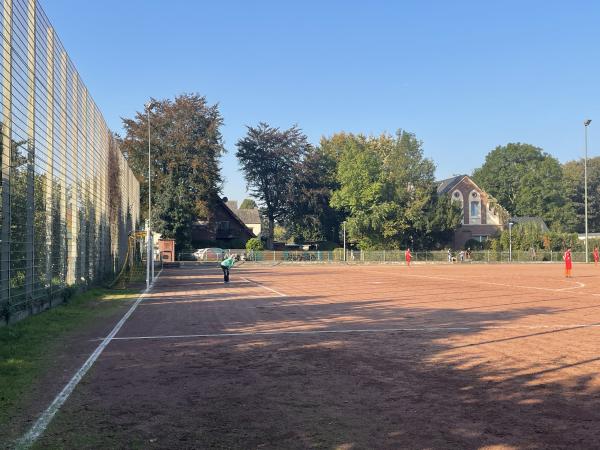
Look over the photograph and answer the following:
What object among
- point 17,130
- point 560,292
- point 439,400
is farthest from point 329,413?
point 560,292

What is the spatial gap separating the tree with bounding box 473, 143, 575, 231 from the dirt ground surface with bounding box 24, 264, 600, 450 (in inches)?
3282

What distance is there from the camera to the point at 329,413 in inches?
224

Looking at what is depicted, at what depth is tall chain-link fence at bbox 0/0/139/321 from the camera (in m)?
11.9

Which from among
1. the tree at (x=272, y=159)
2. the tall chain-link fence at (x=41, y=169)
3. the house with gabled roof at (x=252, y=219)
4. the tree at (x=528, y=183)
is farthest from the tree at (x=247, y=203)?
the tall chain-link fence at (x=41, y=169)

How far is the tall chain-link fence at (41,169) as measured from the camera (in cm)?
1193

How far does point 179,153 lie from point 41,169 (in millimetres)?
51694

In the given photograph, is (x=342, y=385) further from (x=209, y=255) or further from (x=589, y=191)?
(x=589, y=191)

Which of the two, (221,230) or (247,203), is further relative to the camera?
(247,203)

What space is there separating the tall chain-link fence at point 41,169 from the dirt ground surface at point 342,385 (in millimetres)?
2955

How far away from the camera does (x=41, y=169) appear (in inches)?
577

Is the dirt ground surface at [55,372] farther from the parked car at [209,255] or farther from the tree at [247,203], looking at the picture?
the tree at [247,203]

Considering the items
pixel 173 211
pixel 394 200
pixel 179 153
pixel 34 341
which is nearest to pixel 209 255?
pixel 173 211

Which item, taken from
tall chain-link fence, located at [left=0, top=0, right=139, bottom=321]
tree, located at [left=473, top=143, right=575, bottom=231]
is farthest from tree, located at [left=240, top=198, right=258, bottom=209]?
tall chain-link fence, located at [left=0, top=0, right=139, bottom=321]

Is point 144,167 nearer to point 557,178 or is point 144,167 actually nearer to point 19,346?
point 19,346
